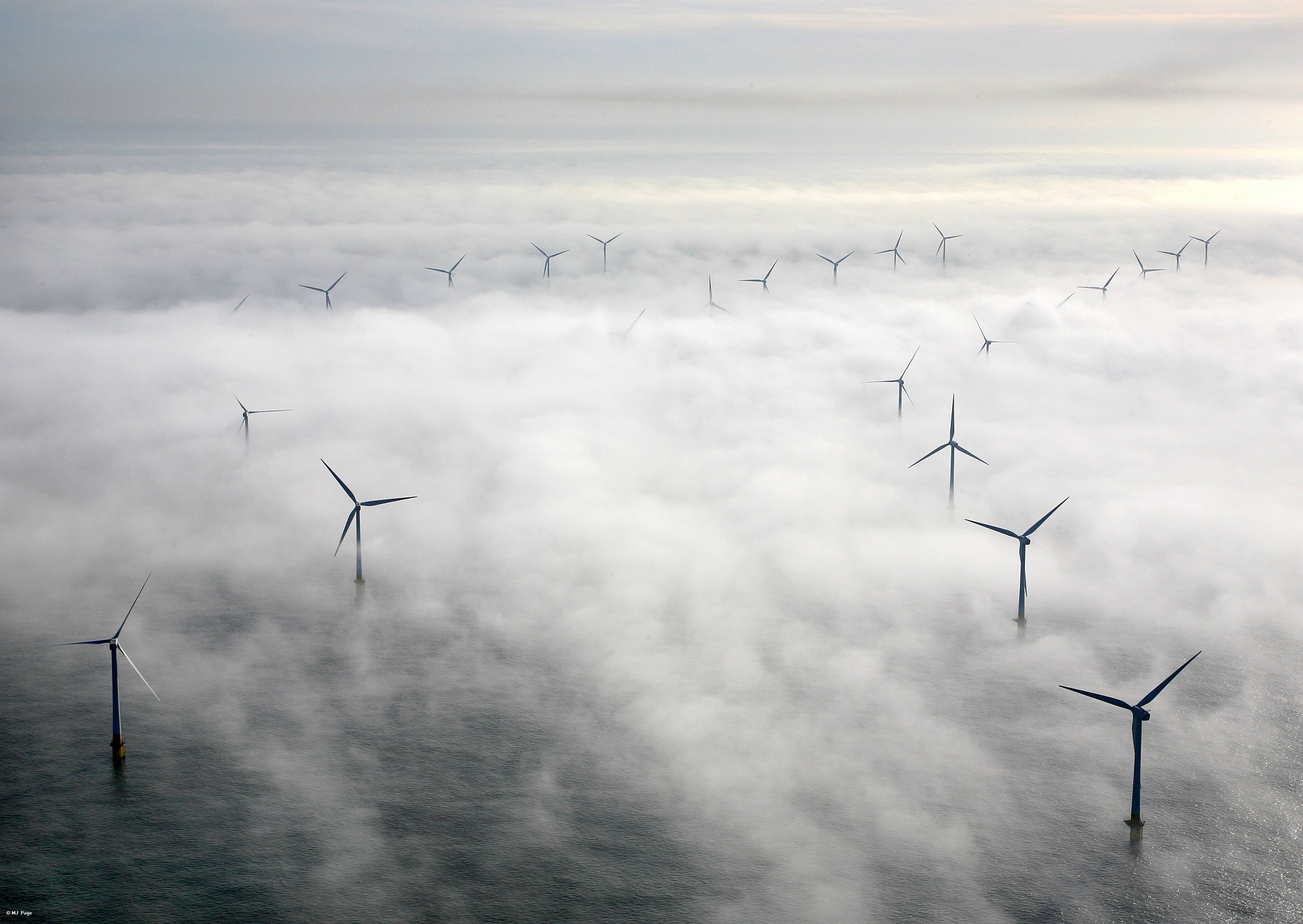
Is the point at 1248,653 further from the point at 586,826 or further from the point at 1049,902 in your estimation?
the point at 586,826

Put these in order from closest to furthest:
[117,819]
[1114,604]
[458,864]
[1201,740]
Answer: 1. [458,864]
2. [117,819]
3. [1201,740]
4. [1114,604]

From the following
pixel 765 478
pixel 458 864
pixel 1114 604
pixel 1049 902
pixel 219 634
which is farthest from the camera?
pixel 765 478

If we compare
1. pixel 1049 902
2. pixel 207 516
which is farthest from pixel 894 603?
pixel 207 516

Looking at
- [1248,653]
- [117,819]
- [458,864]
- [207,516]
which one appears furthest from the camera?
[207,516]

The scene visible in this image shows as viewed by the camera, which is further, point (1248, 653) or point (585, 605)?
point (585, 605)

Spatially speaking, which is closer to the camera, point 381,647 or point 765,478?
point 381,647

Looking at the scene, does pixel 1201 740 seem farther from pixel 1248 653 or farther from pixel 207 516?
pixel 207 516

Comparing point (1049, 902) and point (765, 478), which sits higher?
point (765, 478)

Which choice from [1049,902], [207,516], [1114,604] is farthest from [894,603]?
[207,516]

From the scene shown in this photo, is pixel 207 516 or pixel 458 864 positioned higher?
pixel 207 516
